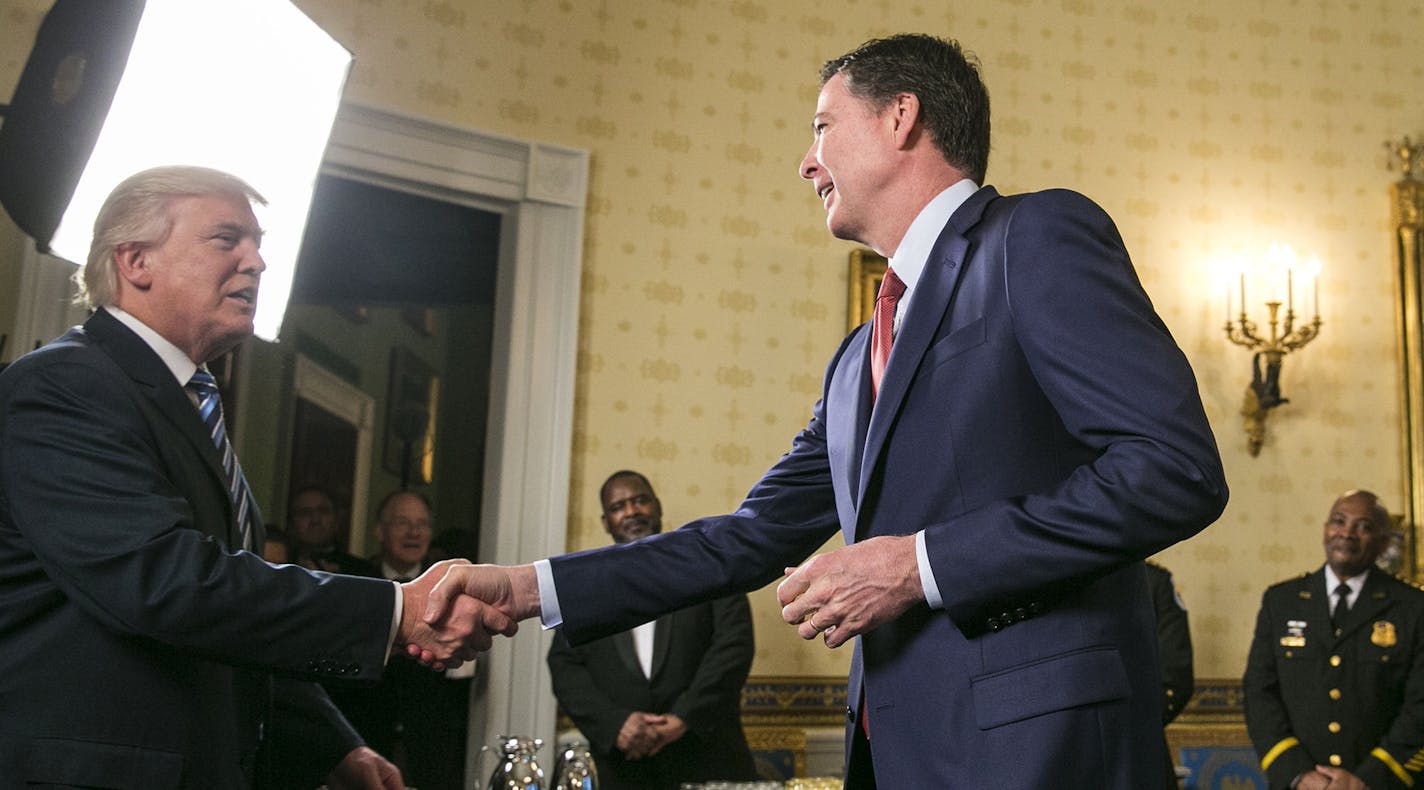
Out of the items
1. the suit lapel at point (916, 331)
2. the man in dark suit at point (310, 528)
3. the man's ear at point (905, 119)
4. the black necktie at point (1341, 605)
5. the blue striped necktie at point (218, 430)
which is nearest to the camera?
the suit lapel at point (916, 331)

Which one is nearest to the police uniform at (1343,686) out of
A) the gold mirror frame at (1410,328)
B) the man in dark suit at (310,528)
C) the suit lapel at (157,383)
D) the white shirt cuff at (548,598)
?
the gold mirror frame at (1410,328)

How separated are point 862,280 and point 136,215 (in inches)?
157

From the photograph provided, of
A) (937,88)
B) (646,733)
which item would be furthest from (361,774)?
(646,733)

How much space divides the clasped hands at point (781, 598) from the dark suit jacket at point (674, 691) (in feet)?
7.49

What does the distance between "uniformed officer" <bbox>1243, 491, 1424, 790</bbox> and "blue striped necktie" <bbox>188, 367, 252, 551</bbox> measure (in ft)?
13.5

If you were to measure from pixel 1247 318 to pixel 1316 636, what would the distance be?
1.76m

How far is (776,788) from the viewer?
257 cm

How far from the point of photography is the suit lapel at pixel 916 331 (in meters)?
1.74

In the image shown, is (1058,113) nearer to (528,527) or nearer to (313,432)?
(528,527)

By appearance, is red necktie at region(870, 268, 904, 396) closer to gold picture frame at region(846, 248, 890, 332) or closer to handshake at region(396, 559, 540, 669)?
handshake at region(396, 559, 540, 669)

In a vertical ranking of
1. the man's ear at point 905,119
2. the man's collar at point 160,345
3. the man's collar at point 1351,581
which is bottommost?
the man's collar at point 1351,581


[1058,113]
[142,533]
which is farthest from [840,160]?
[1058,113]

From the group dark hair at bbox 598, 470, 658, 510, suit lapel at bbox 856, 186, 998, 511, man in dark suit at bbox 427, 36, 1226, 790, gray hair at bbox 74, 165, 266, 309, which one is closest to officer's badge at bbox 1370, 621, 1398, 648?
dark hair at bbox 598, 470, 658, 510

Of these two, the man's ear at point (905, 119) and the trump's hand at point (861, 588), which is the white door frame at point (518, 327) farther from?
the trump's hand at point (861, 588)
